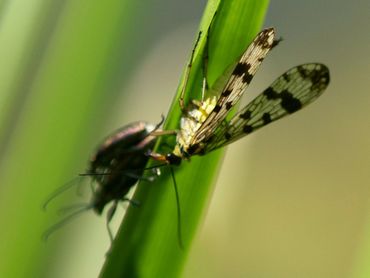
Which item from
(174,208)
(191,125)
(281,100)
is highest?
(281,100)

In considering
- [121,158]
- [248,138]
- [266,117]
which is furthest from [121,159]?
[248,138]

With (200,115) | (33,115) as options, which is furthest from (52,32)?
(200,115)

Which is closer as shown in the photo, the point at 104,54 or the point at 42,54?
the point at 104,54

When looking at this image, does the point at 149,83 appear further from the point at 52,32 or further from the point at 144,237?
the point at 144,237

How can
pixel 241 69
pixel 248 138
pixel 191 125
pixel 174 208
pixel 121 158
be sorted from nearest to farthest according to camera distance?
pixel 174 208 < pixel 241 69 < pixel 191 125 < pixel 121 158 < pixel 248 138

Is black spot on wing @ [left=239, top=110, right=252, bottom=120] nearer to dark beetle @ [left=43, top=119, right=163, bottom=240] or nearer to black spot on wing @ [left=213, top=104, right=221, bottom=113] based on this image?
black spot on wing @ [left=213, top=104, right=221, bottom=113]

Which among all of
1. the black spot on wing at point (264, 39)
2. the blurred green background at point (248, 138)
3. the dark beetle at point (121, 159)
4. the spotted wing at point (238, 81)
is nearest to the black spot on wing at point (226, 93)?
the spotted wing at point (238, 81)

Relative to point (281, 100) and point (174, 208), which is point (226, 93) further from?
point (174, 208)
